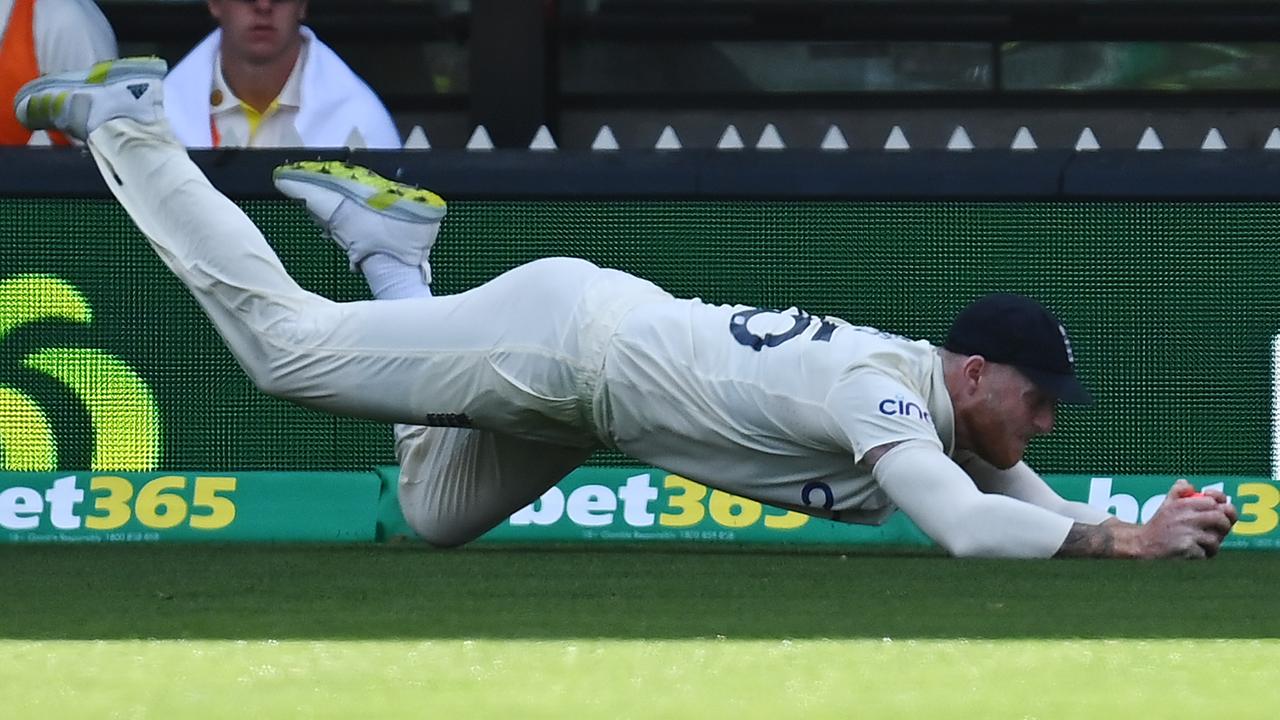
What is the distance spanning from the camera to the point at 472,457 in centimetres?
646

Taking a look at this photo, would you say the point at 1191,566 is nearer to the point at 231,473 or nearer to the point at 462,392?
the point at 462,392

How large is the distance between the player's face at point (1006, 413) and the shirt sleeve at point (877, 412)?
193 millimetres

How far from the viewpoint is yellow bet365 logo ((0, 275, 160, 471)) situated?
891cm

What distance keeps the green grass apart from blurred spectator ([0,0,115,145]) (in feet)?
6.89

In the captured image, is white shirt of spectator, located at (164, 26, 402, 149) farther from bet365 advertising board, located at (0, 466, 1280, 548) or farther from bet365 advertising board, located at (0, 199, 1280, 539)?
bet365 advertising board, located at (0, 466, 1280, 548)

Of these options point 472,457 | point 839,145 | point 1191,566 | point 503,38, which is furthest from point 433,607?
point 503,38

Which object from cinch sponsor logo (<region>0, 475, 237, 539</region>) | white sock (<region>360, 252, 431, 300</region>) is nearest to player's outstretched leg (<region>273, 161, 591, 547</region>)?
white sock (<region>360, 252, 431, 300</region>)

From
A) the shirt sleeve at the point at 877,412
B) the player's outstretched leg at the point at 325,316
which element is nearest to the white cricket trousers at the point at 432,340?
the player's outstretched leg at the point at 325,316

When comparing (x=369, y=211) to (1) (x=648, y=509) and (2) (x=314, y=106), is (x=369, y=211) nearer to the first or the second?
(1) (x=648, y=509)

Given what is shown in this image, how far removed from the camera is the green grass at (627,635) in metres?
4.31

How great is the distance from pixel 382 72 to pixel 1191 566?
501 centimetres

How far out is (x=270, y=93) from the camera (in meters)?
9.56

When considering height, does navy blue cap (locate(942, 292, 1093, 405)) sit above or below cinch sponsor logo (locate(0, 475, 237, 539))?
above

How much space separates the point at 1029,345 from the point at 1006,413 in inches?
7.2
